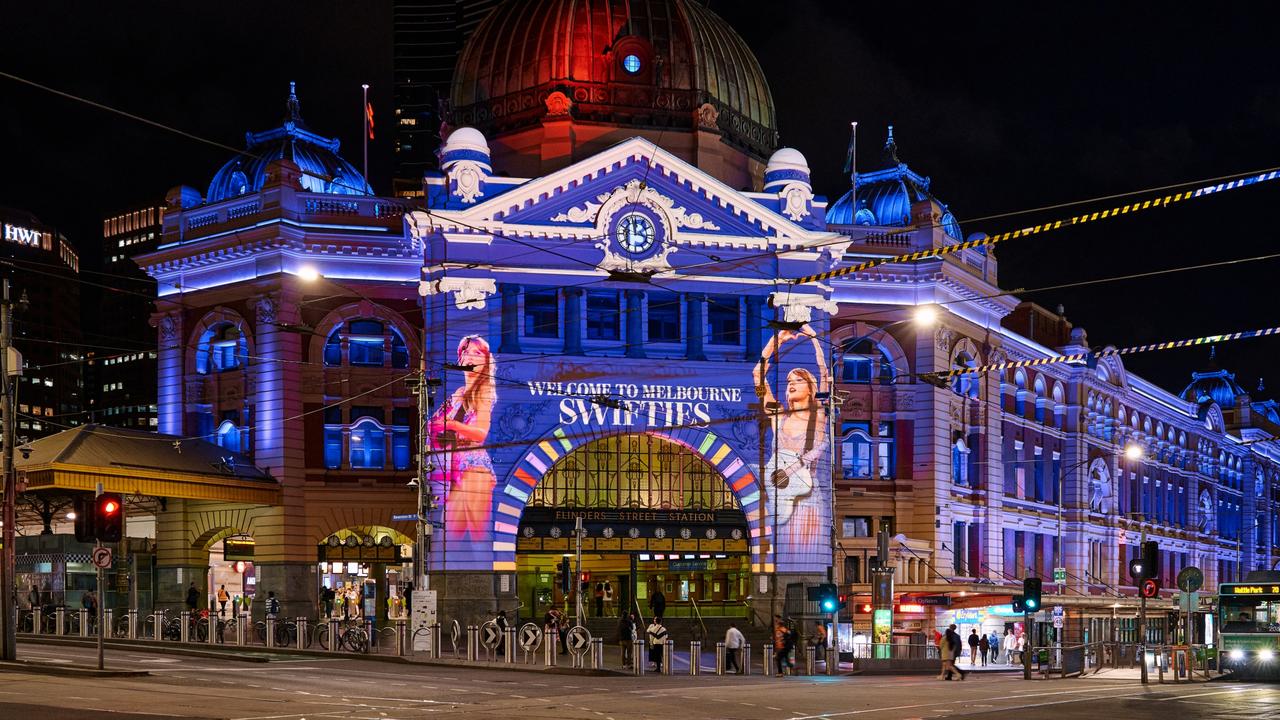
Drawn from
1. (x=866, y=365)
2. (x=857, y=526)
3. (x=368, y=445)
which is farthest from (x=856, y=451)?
(x=368, y=445)

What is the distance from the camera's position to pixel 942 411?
68.2 meters

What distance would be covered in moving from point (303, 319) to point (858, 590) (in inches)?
960

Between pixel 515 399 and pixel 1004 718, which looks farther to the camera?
pixel 515 399

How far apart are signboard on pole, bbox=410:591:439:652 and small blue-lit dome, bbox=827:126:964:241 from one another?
34.0 m

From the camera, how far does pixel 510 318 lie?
58094 mm

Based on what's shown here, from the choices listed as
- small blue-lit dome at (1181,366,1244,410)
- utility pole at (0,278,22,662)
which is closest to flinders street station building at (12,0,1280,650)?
utility pole at (0,278,22,662)

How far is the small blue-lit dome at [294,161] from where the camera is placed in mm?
69950

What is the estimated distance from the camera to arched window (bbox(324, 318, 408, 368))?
2494 inches

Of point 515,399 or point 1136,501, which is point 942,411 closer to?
point 515,399

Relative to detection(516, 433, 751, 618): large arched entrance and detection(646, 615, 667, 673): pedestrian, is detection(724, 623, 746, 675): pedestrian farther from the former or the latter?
detection(516, 433, 751, 618): large arched entrance

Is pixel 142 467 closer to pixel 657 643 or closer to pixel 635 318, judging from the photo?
pixel 635 318

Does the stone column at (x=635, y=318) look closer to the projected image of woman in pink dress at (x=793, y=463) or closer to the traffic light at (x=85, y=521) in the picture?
the projected image of woman in pink dress at (x=793, y=463)

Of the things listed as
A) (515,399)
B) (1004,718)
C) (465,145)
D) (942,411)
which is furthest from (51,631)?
(1004,718)

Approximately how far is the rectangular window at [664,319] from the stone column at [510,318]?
17.1 ft
